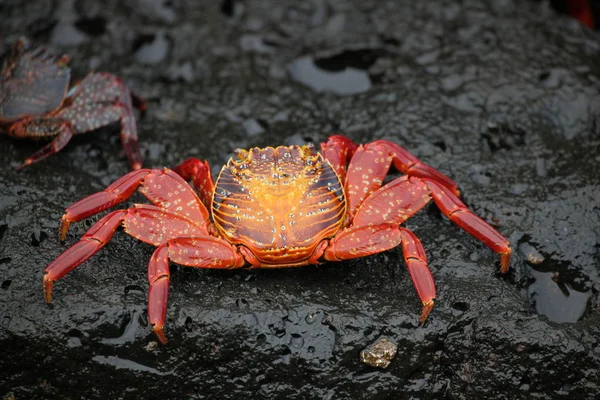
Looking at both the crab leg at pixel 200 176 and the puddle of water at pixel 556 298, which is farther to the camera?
the crab leg at pixel 200 176

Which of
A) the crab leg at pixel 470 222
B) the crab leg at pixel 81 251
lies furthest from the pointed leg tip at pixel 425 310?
the crab leg at pixel 81 251

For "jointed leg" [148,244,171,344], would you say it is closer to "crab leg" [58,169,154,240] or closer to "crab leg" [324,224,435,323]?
"crab leg" [58,169,154,240]

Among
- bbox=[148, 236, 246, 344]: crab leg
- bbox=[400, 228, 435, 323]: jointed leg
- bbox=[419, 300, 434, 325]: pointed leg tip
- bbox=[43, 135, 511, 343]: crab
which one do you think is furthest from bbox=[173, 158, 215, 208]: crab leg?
bbox=[419, 300, 434, 325]: pointed leg tip

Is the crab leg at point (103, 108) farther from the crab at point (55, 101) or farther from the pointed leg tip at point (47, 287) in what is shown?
the pointed leg tip at point (47, 287)

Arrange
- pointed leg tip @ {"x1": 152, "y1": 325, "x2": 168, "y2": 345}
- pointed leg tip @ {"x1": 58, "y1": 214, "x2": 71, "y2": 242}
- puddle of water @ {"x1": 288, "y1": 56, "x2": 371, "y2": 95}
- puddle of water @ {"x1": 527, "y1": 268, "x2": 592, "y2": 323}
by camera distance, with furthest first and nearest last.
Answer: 1. puddle of water @ {"x1": 288, "y1": 56, "x2": 371, "y2": 95}
2. puddle of water @ {"x1": 527, "y1": 268, "x2": 592, "y2": 323}
3. pointed leg tip @ {"x1": 58, "y1": 214, "x2": 71, "y2": 242}
4. pointed leg tip @ {"x1": 152, "y1": 325, "x2": 168, "y2": 345}

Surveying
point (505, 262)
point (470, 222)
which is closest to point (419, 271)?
point (470, 222)

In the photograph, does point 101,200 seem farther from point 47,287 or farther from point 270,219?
point 270,219
